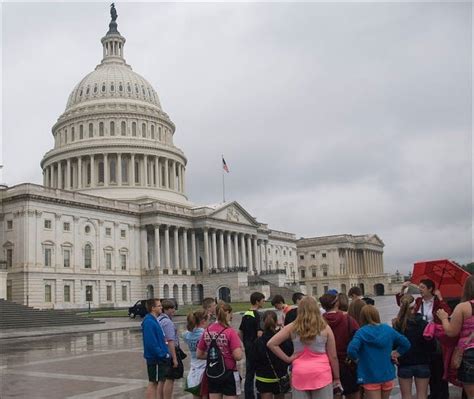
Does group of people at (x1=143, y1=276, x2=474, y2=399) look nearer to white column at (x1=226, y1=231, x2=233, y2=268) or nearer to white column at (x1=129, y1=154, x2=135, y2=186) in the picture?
white column at (x1=129, y1=154, x2=135, y2=186)

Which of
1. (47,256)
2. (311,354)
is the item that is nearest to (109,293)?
(47,256)

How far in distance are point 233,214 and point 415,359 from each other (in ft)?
302

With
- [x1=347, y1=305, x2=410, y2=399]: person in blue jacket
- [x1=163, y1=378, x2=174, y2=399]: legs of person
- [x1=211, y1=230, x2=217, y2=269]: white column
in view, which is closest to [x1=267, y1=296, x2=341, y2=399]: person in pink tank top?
[x1=347, y1=305, x2=410, y2=399]: person in blue jacket

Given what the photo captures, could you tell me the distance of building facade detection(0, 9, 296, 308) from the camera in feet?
232

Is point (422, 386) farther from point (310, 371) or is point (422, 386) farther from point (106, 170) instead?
point (106, 170)

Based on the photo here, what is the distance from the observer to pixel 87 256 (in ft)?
254

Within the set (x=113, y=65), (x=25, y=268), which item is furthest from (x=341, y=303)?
(x=113, y=65)

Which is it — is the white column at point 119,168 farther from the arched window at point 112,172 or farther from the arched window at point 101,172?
the arched window at point 101,172

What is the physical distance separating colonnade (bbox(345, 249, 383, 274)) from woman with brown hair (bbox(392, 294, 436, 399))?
135 m

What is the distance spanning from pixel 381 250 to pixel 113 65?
90.4m

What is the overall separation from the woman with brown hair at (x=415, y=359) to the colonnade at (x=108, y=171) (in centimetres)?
8877

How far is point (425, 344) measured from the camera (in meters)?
9.80

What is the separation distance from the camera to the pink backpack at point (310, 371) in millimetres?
7746

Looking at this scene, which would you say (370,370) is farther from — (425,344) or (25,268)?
(25,268)
